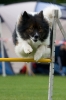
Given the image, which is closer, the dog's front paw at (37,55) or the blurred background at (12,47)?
the dog's front paw at (37,55)

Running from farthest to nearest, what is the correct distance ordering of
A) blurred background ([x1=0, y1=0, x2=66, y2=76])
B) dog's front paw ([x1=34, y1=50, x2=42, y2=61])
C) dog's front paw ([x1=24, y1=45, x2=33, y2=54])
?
blurred background ([x1=0, y1=0, x2=66, y2=76]) < dog's front paw ([x1=34, y1=50, x2=42, y2=61]) < dog's front paw ([x1=24, y1=45, x2=33, y2=54])

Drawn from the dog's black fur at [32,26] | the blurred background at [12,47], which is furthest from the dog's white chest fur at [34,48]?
the blurred background at [12,47]

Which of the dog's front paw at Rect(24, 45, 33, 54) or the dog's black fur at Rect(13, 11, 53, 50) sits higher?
the dog's black fur at Rect(13, 11, 53, 50)

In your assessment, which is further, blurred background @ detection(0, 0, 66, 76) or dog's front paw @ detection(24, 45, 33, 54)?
blurred background @ detection(0, 0, 66, 76)

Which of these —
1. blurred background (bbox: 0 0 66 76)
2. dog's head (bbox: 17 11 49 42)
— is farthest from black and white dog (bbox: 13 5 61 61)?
blurred background (bbox: 0 0 66 76)

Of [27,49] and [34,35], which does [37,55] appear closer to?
[27,49]

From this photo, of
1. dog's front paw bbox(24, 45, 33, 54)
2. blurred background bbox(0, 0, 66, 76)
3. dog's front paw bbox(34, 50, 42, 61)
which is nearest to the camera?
dog's front paw bbox(24, 45, 33, 54)

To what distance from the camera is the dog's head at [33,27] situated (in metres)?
7.69

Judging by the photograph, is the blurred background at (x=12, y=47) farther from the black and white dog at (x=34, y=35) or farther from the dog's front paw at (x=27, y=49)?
the dog's front paw at (x=27, y=49)

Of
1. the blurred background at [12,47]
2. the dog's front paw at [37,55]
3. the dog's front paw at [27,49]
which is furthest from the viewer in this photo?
the blurred background at [12,47]

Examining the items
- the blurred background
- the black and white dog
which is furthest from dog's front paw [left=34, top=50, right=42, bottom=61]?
the blurred background

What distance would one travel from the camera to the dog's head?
25.2 ft

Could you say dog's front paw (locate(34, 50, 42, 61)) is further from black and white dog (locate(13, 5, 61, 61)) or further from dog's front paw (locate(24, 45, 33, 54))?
dog's front paw (locate(24, 45, 33, 54))

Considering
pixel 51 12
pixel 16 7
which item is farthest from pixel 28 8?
pixel 51 12
